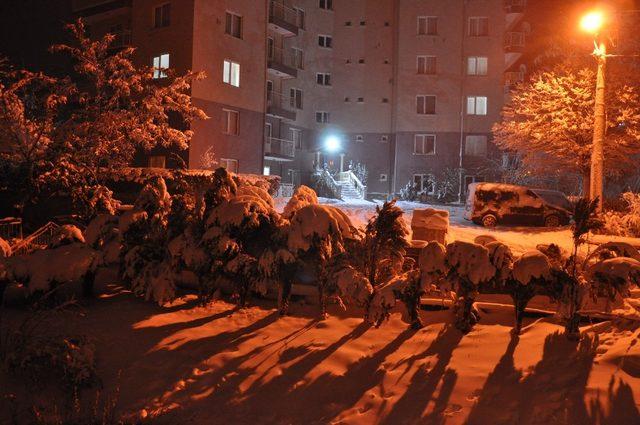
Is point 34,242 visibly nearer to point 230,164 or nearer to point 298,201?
point 298,201

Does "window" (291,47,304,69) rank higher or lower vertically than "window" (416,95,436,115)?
higher

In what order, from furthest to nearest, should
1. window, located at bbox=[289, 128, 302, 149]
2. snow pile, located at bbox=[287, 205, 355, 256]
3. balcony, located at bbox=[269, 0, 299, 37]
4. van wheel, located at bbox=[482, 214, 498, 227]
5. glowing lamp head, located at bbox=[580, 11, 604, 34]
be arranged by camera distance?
window, located at bbox=[289, 128, 302, 149] → balcony, located at bbox=[269, 0, 299, 37] → van wheel, located at bbox=[482, 214, 498, 227] → glowing lamp head, located at bbox=[580, 11, 604, 34] → snow pile, located at bbox=[287, 205, 355, 256]

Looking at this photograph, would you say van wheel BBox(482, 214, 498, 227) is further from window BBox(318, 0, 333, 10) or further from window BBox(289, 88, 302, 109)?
window BBox(318, 0, 333, 10)

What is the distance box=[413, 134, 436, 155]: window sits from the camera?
1582 inches

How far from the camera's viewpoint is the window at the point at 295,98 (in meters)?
40.3

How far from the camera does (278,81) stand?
37781mm

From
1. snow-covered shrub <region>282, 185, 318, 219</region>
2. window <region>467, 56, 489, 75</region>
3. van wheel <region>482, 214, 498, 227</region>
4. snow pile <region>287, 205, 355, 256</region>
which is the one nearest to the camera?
snow pile <region>287, 205, 355, 256</region>

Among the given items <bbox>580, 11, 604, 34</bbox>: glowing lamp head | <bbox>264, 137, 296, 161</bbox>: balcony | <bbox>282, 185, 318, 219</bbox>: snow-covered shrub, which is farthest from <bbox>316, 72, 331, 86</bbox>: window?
<bbox>282, 185, 318, 219</bbox>: snow-covered shrub

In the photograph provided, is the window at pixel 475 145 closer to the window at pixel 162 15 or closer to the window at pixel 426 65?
the window at pixel 426 65

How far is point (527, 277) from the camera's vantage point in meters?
8.55

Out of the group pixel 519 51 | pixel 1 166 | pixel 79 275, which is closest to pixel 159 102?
pixel 1 166

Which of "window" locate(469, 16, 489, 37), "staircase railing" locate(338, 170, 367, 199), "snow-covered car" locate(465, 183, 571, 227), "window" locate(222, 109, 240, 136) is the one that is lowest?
"snow-covered car" locate(465, 183, 571, 227)

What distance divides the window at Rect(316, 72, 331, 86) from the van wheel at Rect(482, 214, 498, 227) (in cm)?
2403

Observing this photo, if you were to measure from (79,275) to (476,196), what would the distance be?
16.9 metres
